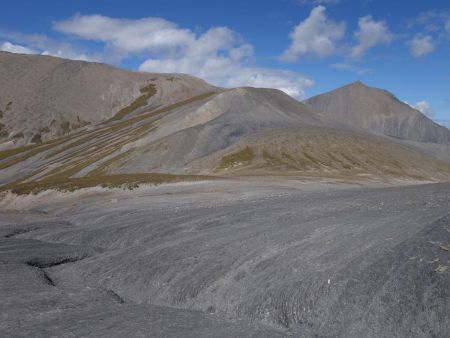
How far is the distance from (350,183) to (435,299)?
180 feet

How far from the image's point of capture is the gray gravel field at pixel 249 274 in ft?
55.2

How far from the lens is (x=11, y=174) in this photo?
133875 mm

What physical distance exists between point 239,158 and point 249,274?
255 ft

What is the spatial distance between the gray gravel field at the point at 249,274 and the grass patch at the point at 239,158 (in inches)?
2307

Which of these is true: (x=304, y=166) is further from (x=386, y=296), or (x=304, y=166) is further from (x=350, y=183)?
(x=386, y=296)

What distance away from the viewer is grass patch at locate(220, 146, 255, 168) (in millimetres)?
96125

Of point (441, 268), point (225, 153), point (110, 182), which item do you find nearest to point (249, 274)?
point (441, 268)

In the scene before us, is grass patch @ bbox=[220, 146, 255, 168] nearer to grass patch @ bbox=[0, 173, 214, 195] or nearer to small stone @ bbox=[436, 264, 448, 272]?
grass patch @ bbox=[0, 173, 214, 195]

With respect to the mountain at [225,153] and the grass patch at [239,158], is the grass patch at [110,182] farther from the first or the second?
the grass patch at [239,158]

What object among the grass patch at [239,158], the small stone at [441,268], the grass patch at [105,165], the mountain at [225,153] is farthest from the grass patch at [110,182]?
the small stone at [441,268]

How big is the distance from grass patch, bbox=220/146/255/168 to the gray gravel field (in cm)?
5861

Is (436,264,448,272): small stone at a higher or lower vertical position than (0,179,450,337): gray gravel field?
higher

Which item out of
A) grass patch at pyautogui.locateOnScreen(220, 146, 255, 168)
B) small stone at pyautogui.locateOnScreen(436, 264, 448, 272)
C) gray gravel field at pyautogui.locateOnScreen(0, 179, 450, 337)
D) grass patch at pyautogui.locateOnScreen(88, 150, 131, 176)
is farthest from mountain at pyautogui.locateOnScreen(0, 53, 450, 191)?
small stone at pyautogui.locateOnScreen(436, 264, 448, 272)

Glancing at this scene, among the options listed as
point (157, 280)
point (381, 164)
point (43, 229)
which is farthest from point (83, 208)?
point (381, 164)
